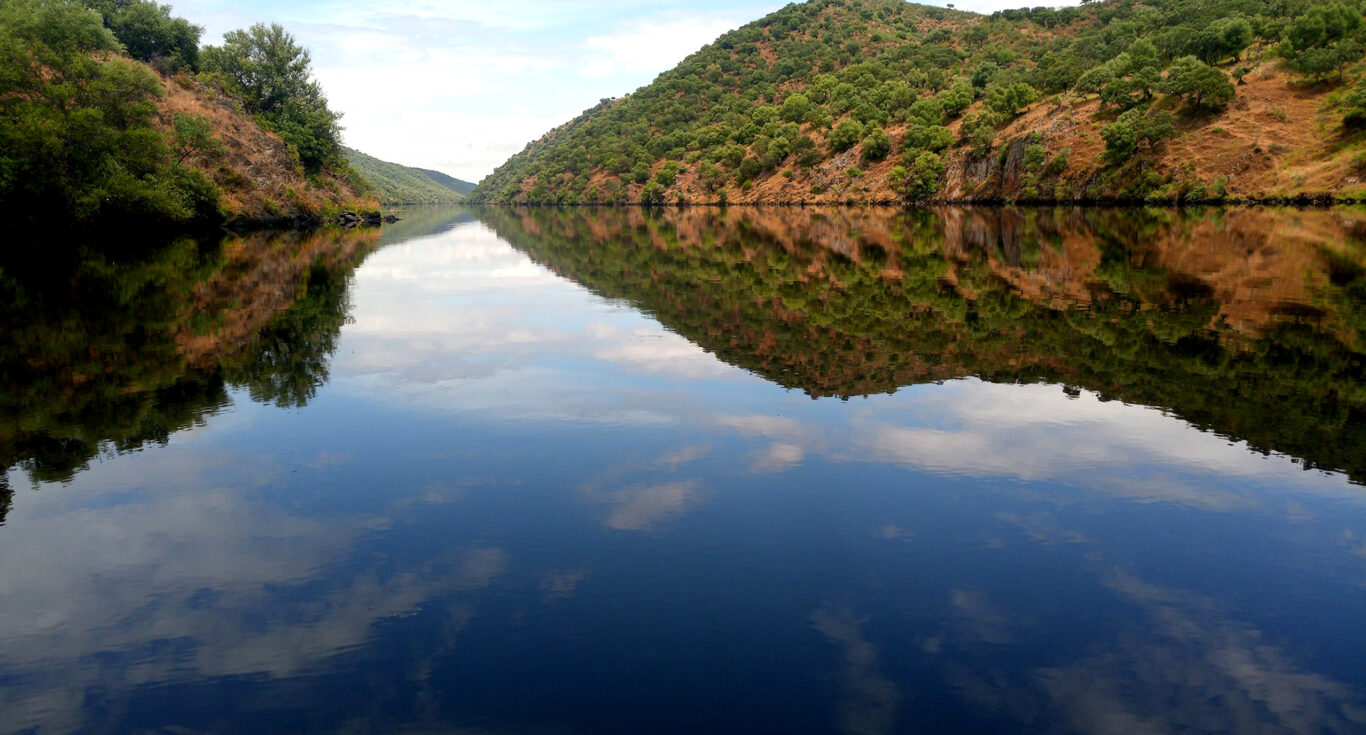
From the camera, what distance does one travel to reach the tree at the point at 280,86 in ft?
355

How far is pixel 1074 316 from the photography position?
934 inches

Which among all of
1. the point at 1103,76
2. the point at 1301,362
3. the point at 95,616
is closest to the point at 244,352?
the point at 95,616

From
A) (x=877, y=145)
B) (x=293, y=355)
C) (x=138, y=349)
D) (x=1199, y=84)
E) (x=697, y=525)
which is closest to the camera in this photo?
(x=697, y=525)

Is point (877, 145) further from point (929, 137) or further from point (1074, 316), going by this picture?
point (1074, 316)

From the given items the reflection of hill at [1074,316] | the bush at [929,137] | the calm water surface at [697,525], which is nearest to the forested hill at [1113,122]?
the bush at [929,137]

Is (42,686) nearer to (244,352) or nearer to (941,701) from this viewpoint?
(941,701)

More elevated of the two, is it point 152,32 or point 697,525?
point 152,32

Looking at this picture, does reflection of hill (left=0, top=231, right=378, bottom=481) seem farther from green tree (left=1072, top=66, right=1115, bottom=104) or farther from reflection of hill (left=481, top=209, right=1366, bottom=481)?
green tree (left=1072, top=66, right=1115, bottom=104)

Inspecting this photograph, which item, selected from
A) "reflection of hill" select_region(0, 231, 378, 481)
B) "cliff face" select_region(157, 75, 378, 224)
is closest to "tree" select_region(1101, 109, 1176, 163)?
"reflection of hill" select_region(0, 231, 378, 481)

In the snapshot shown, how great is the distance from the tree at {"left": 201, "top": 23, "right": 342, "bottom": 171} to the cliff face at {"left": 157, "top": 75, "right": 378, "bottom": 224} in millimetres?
7200

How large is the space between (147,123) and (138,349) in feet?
205

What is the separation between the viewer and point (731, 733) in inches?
240

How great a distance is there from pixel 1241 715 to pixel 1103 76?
124364mm

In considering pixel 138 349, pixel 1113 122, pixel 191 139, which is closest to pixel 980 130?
pixel 1113 122
